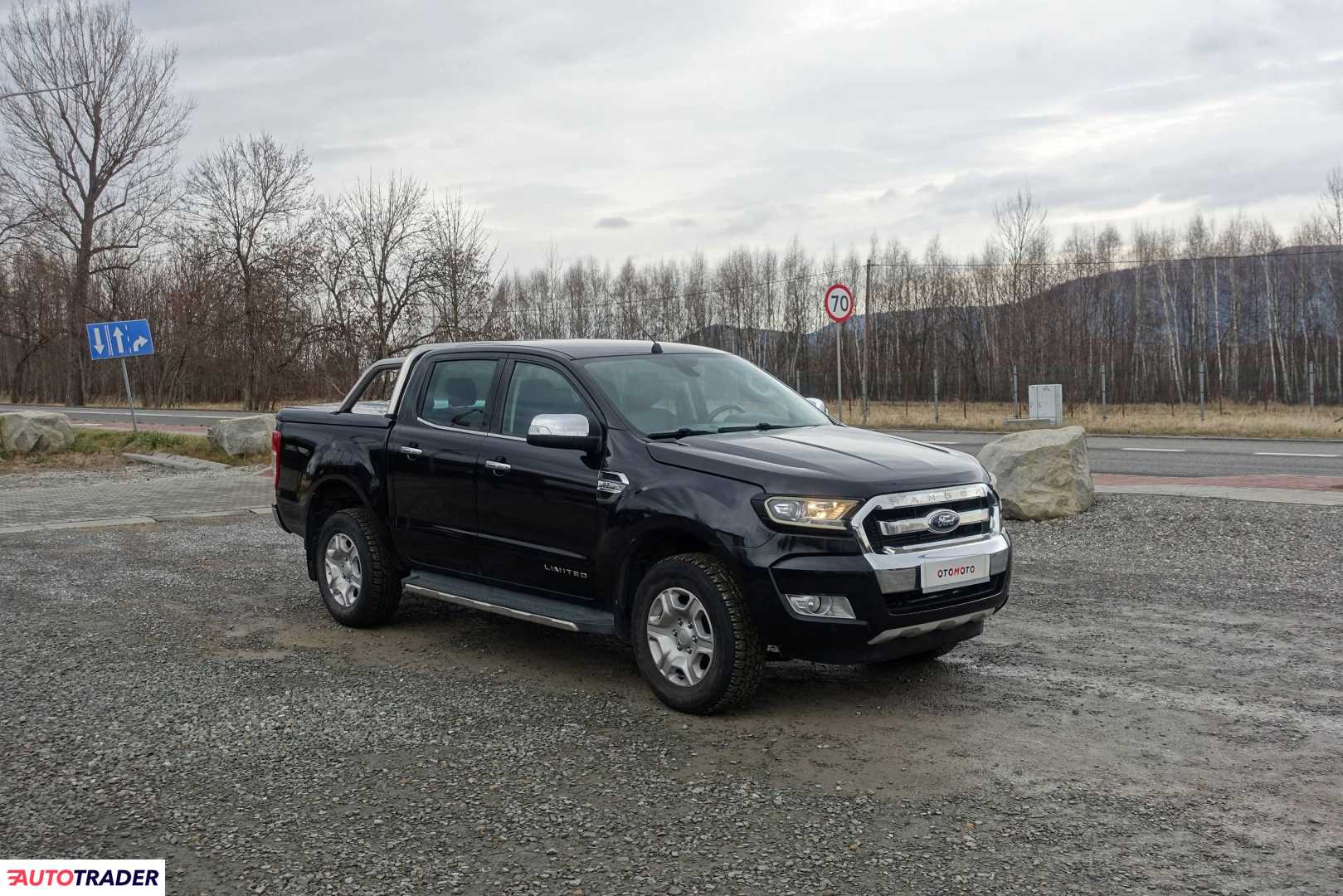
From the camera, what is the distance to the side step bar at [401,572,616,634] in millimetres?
5645

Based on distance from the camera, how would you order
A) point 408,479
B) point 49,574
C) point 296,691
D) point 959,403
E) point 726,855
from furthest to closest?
1. point 959,403
2. point 49,574
3. point 408,479
4. point 296,691
5. point 726,855

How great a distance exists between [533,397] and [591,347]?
1.59 feet

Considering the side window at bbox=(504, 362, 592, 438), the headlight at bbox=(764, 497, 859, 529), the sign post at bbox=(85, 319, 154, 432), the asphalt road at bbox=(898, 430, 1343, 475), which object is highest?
the sign post at bbox=(85, 319, 154, 432)

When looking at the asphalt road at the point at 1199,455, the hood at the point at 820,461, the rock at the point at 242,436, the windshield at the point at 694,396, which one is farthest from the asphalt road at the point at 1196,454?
the rock at the point at 242,436

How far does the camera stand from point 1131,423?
28500 mm

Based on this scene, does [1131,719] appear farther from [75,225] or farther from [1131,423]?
[75,225]

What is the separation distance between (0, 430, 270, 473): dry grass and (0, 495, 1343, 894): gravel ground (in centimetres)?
1285

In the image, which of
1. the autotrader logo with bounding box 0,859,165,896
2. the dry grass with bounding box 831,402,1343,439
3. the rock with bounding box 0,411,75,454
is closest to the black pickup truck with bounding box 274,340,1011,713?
the autotrader logo with bounding box 0,859,165,896

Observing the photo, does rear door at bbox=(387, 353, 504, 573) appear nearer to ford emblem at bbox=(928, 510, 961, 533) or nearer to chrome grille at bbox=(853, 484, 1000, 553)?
chrome grille at bbox=(853, 484, 1000, 553)

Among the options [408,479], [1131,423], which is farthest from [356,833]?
[1131,423]

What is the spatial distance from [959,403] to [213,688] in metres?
42.5

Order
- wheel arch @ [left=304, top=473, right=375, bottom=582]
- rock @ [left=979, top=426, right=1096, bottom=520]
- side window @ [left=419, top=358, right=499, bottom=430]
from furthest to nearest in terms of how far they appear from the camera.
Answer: rock @ [left=979, top=426, right=1096, bottom=520] → wheel arch @ [left=304, top=473, right=375, bottom=582] → side window @ [left=419, top=358, right=499, bottom=430]

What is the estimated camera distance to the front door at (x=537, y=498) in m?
5.72

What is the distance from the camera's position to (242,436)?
20031mm
